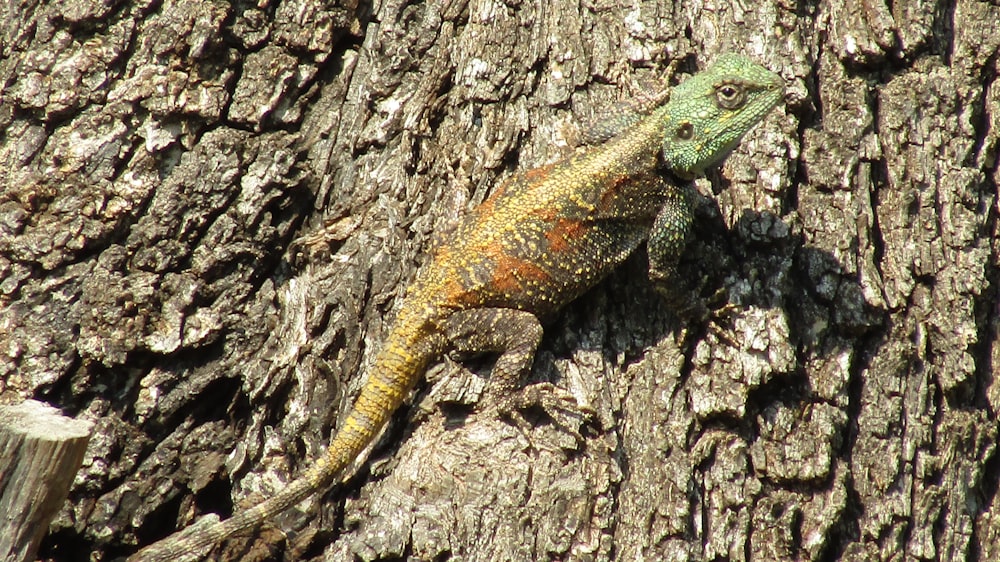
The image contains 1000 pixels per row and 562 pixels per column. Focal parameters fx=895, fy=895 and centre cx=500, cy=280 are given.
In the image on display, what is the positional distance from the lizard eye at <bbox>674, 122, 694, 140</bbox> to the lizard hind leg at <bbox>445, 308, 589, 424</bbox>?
1.16m

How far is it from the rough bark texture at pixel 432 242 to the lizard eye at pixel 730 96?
23cm

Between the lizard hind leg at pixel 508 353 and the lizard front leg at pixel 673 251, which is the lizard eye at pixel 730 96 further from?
the lizard hind leg at pixel 508 353

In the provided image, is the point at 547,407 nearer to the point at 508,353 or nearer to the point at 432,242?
the point at 508,353

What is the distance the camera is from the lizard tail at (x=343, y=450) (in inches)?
147

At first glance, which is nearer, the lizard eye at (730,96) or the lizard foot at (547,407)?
the lizard foot at (547,407)

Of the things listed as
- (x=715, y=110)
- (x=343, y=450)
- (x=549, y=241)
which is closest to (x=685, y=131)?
(x=715, y=110)

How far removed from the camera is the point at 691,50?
4.49 meters

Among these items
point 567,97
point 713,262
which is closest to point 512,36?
point 567,97

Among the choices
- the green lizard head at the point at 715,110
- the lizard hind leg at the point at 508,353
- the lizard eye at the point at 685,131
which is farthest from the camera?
the lizard eye at the point at 685,131

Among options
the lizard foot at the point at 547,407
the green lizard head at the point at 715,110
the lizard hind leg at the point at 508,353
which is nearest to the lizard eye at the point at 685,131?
the green lizard head at the point at 715,110

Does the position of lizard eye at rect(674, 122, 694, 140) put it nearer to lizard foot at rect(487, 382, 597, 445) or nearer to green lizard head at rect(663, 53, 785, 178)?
green lizard head at rect(663, 53, 785, 178)

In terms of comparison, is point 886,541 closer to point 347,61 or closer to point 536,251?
point 536,251

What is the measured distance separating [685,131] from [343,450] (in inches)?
87.3

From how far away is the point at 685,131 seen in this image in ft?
14.4
